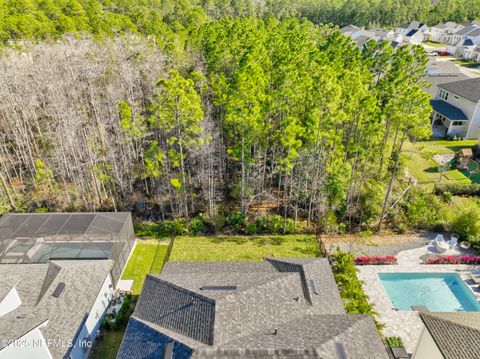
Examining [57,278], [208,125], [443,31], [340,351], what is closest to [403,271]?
[340,351]

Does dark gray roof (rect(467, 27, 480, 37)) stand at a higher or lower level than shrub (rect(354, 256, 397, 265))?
higher

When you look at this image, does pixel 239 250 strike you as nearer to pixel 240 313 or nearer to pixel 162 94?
pixel 240 313

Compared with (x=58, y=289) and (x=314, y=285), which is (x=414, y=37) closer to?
(x=314, y=285)

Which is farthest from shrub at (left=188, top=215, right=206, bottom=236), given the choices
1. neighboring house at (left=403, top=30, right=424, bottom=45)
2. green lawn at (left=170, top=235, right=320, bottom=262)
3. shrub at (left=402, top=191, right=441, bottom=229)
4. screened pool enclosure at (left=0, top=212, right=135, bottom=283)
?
neighboring house at (left=403, top=30, right=424, bottom=45)

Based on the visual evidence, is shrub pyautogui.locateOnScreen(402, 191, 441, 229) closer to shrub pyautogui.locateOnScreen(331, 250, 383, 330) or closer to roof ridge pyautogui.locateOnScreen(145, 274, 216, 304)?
shrub pyautogui.locateOnScreen(331, 250, 383, 330)

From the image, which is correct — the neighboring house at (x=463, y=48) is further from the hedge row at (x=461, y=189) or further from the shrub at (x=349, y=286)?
the shrub at (x=349, y=286)

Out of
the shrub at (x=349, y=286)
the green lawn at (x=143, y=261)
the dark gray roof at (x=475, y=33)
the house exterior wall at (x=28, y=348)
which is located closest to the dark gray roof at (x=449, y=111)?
the shrub at (x=349, y=286)
